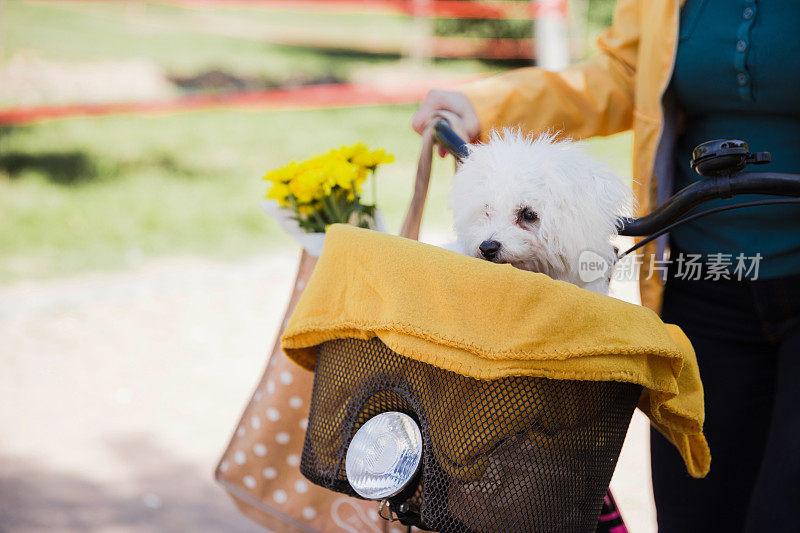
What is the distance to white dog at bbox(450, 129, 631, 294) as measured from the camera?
1.70 metres

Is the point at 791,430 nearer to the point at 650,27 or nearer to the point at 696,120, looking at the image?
the point at 696,120

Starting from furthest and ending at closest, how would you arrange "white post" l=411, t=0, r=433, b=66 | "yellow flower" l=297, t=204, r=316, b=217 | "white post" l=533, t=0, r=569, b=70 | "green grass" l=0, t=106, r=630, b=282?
"white post" l=411, t=0, r=433, b=66
"white post" l=533, t=0, r=569, b=70
"green grass" l=0, t=106, r=630, b=282
"yellow flower" l=297, t=204, r=316, b=217

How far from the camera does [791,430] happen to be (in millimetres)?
1613

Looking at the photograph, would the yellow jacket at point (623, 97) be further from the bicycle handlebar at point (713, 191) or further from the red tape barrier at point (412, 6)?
the red tape barrier at point (412, 6)

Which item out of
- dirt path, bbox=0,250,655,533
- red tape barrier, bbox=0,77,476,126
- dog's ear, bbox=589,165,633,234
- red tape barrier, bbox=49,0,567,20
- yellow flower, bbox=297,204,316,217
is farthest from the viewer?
red tape barrier, bbox=49,0,567,20

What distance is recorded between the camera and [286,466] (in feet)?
6.11

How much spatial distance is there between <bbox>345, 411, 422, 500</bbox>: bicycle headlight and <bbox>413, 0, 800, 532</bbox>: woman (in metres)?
0.86

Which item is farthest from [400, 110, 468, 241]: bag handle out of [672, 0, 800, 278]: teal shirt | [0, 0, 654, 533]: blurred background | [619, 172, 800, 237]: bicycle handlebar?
[672, 0, 800, 278]: teal shirt

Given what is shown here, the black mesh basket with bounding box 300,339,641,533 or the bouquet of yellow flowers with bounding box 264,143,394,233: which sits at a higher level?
the bouquet of yellow flowers with bounding box 264,143,394,233

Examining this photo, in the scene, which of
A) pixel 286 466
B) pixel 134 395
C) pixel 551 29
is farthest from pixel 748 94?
pixel 551 29

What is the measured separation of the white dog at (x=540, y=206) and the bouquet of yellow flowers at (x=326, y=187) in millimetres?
237

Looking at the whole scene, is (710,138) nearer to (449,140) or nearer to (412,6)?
(449,140)

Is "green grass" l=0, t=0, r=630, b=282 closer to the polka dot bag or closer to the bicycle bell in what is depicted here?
the polka dot bag

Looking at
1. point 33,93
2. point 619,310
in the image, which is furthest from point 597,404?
point 33,93
